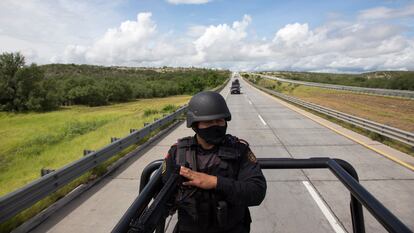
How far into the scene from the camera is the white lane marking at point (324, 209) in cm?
514

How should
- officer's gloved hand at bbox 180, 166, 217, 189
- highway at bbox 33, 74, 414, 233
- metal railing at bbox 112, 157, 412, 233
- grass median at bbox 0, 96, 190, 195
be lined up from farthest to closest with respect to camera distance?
1. grass median at bbox 0, 96, 190, 195
2. highway at bbox 33, 74, 414, 233
3. officer's gloved hand at bbox 180, 166, 217, 189
4. metal railing at bbox 112, 157, 412, 233

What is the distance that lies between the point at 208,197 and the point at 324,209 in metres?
4.20

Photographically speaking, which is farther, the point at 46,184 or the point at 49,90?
the point at 49,90

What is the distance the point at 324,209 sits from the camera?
19.3ft

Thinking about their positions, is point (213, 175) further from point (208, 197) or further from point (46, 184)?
point (46, 184)

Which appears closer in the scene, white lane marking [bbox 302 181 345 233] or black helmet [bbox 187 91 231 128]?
black helmet [bbox 187 91 231 128]

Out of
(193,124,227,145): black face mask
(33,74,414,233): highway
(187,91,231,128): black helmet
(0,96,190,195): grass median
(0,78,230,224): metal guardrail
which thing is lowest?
(0,96,190,195): grass median

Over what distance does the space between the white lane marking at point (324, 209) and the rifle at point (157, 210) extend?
3.74m

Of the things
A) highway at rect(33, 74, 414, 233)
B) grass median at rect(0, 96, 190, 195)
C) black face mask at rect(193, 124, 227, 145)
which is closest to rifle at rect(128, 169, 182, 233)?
black face mask at rect(193, 124, 227, 145)

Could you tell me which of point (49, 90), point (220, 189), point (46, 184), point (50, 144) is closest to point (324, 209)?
point (220, 189)

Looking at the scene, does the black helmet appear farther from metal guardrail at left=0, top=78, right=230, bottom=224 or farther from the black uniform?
metal guardrail at left=0, top=78, right=230, bottom=224

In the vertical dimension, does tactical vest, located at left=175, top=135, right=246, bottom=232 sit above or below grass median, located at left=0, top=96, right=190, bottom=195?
above

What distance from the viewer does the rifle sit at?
1722 mm

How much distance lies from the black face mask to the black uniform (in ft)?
0.17
